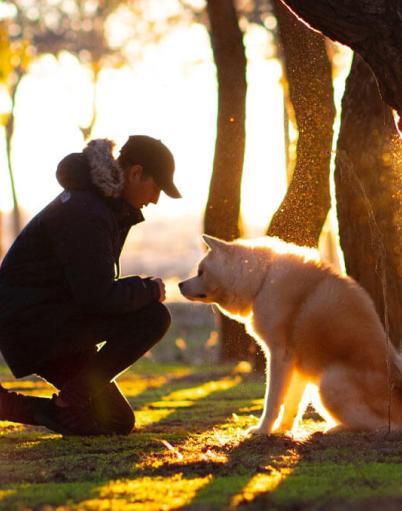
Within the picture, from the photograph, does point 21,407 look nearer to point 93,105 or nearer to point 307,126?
point 307,126

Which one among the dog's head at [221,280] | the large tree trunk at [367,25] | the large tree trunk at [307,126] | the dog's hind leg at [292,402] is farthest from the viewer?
the large tree trunk at [307,126]

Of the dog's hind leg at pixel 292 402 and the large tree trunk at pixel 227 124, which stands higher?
the large tree trunk at pixel 227 124

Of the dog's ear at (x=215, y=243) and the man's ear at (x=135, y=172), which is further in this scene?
the dog's ear at (x=215, y=243)

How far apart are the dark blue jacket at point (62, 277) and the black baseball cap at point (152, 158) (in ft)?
0.83

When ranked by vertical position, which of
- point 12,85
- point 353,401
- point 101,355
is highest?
point 12,85

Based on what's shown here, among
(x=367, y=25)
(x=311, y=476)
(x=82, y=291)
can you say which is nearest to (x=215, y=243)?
(x=82, y=291)

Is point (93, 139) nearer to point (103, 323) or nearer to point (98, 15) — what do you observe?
point (103, 323)

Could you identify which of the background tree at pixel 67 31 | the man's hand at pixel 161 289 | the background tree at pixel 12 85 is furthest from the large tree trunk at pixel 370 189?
the background tree at pixel 67 31

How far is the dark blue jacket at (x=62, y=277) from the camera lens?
6770 mm

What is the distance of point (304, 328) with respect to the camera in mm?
7180

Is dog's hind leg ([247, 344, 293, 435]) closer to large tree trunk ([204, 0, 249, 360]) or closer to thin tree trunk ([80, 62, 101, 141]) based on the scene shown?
large tree trunk ([204, 0, 249, 360])

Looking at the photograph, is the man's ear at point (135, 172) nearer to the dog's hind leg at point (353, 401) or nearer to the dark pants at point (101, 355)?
the dark pants at point (101, 355)

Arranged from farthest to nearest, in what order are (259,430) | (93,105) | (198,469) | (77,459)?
(93,105) → (259,430) → (77,459) → (198,469)

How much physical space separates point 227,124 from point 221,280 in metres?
5.72
